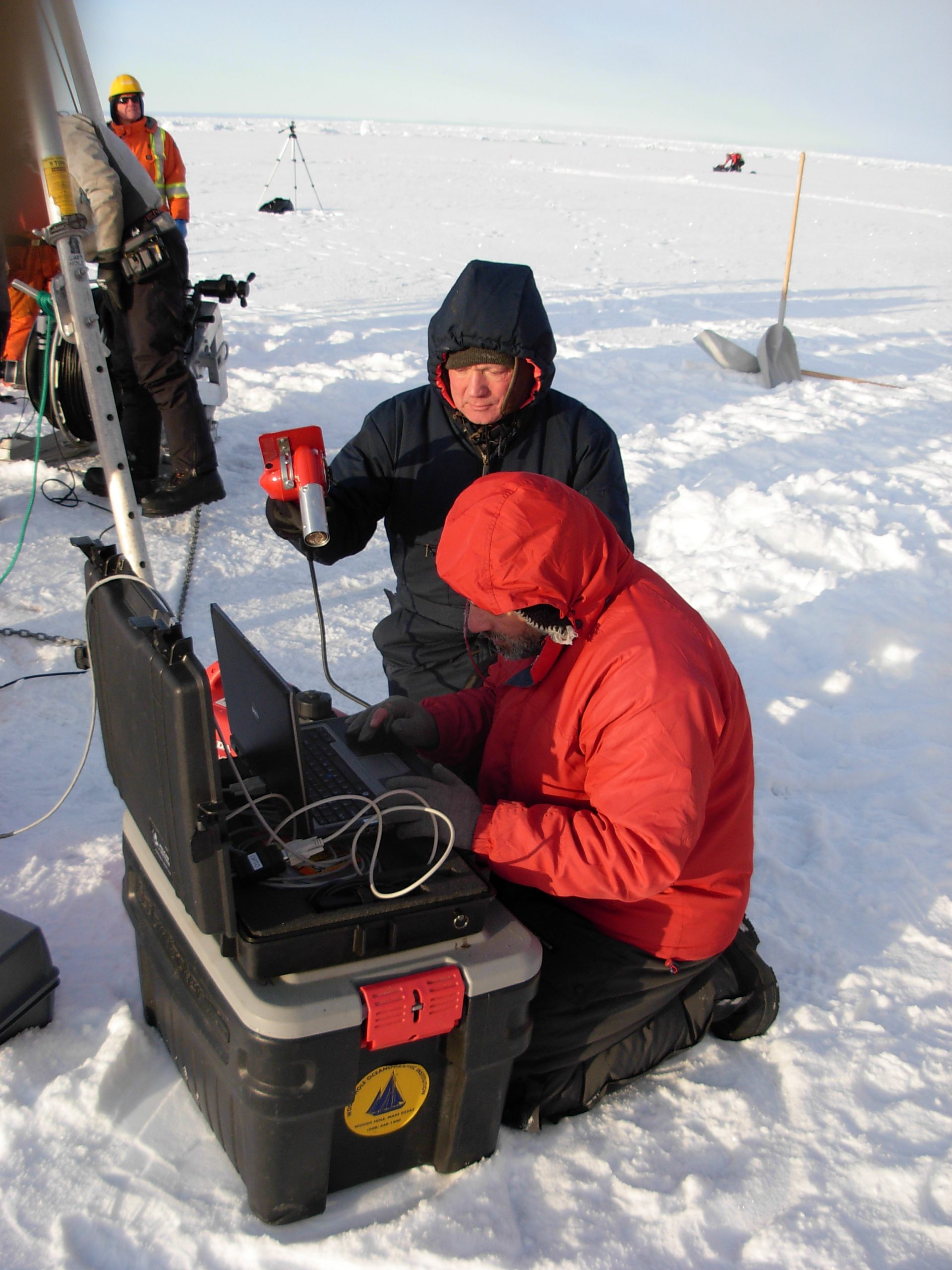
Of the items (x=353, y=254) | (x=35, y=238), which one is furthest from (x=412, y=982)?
(x=353, y=254)

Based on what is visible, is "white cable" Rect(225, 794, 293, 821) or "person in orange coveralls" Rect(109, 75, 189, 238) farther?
"person in orange coveralls" Rect(109, 75, 189, 238)

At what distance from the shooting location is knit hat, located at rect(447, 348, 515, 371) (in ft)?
8.46

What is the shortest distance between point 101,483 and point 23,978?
11.2 feet

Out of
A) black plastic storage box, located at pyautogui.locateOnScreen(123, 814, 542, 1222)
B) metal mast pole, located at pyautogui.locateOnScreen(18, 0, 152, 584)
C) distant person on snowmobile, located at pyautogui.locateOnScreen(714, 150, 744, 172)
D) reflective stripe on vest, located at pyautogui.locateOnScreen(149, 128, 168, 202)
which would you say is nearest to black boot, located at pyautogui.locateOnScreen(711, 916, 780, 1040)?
black plastic storage box, located at pyautogui.locateOnScreen(123, 814, 542, 1222)

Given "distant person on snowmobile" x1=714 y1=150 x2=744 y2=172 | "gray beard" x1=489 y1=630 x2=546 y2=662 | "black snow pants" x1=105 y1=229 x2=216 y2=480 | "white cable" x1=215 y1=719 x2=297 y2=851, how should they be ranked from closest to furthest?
1. "white cable" x1=215 y1=719 x2=297 y2=851
2. "gray beard" x1=489 y1=630 x2=546 y2=662
3. "black snow pants" x1=105 y1=229 x2=216 y2=480
4. "distant person on snowmobile" x1=714 y1=150 x2=744 y2=172

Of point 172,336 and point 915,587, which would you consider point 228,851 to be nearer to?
point 172,336

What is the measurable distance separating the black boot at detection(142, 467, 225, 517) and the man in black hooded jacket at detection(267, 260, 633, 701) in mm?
2140

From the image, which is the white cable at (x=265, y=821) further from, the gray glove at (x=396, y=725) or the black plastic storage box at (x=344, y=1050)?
the gray glove at (x=396, y=725)

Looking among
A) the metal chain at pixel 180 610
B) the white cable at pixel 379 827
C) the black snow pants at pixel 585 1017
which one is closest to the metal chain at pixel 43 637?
the metal chain at pixel 180 610

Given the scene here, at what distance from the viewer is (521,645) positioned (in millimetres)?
1855

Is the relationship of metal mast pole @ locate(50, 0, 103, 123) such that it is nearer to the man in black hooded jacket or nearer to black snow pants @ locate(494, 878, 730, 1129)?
the man in black hooded jacket

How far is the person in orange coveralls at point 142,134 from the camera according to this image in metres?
6.31

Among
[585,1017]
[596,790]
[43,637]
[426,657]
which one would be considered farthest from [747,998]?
[43,637]

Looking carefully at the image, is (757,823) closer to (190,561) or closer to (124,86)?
(190,561)
